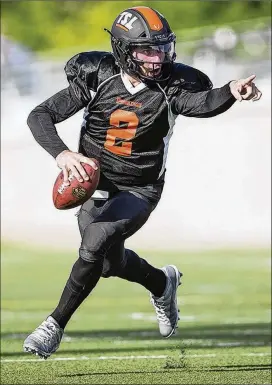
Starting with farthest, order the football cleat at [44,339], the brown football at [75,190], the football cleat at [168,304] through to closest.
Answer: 1. the football cleat at [168,304]
2. the football cleat at [44,339]
3. the brown football at [75,190]

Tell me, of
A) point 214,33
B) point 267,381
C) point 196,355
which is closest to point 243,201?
point 214,33

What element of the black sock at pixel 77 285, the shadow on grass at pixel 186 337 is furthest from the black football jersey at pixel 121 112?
the shadow on grass at pixel 186 337

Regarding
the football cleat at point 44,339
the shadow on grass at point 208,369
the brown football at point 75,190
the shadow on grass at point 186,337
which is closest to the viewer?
the brown football at point 75,190

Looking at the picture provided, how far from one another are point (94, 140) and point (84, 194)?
2.01 ft

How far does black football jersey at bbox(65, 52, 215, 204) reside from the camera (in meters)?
6.04

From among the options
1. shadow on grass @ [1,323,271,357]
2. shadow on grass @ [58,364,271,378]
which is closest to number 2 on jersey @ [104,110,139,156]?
shadow on grass @ [58,364,271,378]

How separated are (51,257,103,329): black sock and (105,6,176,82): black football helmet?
1026 millimetres

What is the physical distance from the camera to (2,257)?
16078mm

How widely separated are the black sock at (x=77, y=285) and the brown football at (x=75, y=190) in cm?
33

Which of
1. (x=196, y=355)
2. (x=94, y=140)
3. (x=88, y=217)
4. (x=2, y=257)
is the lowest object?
(x=2, y=257)

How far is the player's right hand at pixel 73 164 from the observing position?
222 inches

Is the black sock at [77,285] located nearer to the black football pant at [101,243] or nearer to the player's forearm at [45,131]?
the black football pant at [101,243]

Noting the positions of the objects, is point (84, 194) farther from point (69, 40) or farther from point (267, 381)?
point (69, 40)

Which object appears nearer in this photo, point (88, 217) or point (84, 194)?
point (84, 194)
